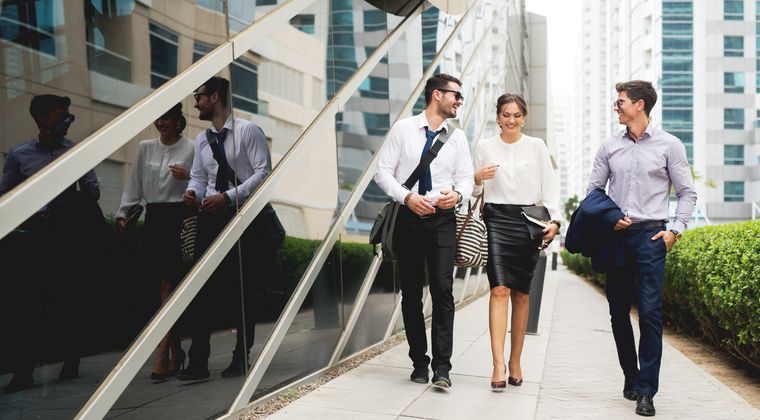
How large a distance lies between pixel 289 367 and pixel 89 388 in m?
2.02

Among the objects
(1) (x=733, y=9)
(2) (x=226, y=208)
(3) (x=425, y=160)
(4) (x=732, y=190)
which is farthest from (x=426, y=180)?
(1) (x=733, y=9)

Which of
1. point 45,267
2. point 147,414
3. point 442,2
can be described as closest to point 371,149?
point 442,2

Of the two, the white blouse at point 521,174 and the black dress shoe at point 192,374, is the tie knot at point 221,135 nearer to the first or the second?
the black dress shoe at point 192,374

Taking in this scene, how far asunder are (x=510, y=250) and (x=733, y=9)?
83.4 m

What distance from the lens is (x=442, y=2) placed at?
823 centimetres

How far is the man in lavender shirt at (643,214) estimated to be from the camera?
436 centimetres

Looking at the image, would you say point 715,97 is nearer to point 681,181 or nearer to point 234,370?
point 681,181

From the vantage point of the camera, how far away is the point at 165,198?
312 centimetres

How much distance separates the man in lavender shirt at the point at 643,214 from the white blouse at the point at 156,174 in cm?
257

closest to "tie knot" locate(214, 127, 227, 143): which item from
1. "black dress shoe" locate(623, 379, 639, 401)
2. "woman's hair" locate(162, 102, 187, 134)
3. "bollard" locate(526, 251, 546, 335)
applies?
"woman's hair" locate(162, 102, 187, 134)

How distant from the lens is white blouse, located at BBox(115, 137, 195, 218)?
2852mm

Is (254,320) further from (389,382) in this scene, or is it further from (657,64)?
(657,64)

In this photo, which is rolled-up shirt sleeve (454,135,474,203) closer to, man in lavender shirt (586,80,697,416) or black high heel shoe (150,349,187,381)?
man in lavender shirt (586,80,697,416)

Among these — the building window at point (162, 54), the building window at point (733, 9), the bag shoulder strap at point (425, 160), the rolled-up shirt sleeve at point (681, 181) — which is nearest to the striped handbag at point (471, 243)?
the bag shoulder strap at point (425, 160)
